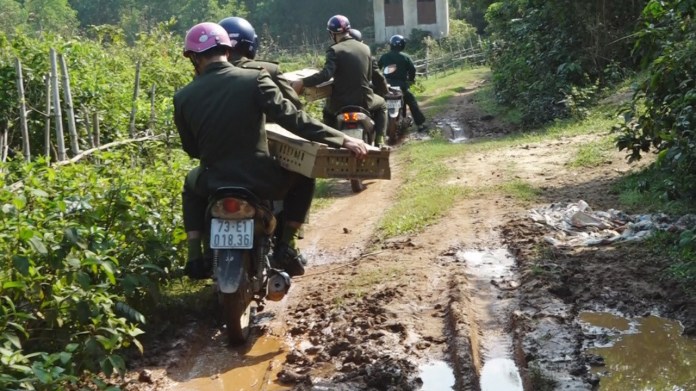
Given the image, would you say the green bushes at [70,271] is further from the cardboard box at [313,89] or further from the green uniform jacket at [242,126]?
the cardboard box at [313,89]

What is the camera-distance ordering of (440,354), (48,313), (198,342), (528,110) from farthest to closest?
(528,110) < (198,342) < (440,354) < (48,313)

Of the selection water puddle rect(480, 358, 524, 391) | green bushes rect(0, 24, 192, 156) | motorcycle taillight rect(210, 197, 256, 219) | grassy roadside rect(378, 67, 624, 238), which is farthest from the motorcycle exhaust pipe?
green bushes rect(0, 24, 192, 156)

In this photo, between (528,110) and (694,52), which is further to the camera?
(528,110)

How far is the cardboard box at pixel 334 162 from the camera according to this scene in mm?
5484

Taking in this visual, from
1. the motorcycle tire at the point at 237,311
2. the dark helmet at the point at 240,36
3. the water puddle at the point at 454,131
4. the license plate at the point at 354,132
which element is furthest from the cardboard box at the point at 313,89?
the water puddle at the point at 454,131

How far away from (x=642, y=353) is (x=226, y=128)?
2.72 meters

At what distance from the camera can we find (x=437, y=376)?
4930mm

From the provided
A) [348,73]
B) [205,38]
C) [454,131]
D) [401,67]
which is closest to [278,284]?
[205,38]

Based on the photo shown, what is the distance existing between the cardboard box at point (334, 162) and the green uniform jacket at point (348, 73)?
4934 mm

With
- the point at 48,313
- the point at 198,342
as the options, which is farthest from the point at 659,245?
the point at 48,313

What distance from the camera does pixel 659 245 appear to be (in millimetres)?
6723

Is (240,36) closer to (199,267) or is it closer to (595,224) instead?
(199,267)

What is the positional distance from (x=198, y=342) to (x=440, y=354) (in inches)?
61.6

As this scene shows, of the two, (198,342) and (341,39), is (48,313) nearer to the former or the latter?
(198,342)
